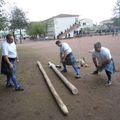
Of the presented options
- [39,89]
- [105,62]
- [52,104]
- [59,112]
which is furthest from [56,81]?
[59,112]

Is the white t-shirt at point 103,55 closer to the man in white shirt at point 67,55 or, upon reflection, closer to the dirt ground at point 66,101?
the dirt ground at point 66,101

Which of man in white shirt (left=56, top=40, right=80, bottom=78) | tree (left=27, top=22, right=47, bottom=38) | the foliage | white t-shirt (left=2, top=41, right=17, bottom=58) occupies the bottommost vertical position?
tree (left=27, top=22, right=47, bottom=38)

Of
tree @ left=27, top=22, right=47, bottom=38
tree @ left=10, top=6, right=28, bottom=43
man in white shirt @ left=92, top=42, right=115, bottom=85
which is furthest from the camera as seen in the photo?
tree @ left=27, top=22, right=47, bottom=38

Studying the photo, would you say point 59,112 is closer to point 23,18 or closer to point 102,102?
point 102,102

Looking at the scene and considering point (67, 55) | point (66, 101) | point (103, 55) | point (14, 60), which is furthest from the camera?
point (67, 55)

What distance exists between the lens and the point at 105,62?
856cm

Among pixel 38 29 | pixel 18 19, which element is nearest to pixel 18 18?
pixel 18 19

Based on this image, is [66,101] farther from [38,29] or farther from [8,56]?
[38,29]

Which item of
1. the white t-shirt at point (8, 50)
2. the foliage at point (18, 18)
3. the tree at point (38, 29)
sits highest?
the foliage at point (18, 18)

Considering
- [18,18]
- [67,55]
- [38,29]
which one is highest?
[18,18]

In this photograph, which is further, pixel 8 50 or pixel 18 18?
pixel 18 18

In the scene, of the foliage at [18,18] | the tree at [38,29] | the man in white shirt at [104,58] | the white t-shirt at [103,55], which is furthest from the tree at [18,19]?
the man in white shirt at [104,58]

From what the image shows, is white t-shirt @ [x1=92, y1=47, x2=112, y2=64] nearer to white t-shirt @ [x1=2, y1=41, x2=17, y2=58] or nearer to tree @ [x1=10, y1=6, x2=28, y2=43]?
white t-shirt @ [x1=2, y1=41, x2=17, y2=58]

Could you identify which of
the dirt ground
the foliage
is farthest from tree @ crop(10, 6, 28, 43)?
the dirt ground
